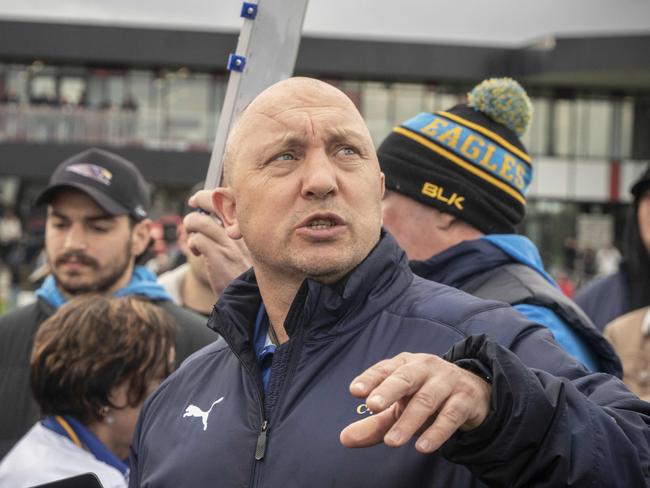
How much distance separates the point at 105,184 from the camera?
4656 millimetres

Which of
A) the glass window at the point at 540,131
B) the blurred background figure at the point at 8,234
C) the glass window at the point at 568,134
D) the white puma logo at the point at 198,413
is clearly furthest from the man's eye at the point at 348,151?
the glass window at the point at 568,134

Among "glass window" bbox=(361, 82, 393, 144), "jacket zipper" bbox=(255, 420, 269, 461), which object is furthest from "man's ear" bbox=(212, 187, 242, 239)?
"glass window" bbox=(361, 82, 393, 144)

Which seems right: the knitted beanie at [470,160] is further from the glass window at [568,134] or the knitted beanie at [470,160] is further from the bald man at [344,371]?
the glass window at [568,134]

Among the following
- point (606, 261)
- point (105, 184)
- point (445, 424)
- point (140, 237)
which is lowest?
point (606, 261)

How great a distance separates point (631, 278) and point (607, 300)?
0.64 ft

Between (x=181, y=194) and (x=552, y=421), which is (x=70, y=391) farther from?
(x=181, y=194)

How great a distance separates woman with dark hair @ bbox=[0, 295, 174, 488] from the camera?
314 centimetres

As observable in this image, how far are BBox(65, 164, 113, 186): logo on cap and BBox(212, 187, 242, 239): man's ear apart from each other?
2062mm

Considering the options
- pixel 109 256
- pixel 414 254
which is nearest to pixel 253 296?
pixel 414 254

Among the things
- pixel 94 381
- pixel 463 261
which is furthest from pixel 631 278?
pixel 94 381

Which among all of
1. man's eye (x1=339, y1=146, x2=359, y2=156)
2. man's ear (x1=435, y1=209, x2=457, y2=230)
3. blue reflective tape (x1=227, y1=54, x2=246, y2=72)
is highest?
blue reflective tape (x1=227, y1=54, x2=246, y2=72)

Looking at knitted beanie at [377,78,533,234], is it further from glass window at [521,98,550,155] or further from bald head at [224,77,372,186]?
glass window at [521,98,550,155]

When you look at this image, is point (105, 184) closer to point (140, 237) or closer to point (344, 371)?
point (140, 237)

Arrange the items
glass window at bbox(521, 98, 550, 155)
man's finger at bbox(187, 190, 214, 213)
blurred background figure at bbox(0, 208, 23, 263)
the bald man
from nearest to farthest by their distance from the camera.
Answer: the bald man < man's finger at bbox(187, 190, 214, 213) < blurred background figure at bbox(0, 208, 23, 263) < glass window at bbox(521, 98, 550, 155)
